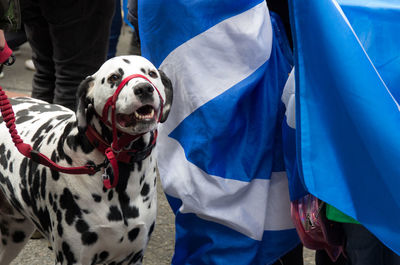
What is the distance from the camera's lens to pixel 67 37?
3.39 meters

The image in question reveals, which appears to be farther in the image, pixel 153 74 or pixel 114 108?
pixel 153 74

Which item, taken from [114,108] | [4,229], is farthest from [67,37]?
[114,108]

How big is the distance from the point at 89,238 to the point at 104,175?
245 mm

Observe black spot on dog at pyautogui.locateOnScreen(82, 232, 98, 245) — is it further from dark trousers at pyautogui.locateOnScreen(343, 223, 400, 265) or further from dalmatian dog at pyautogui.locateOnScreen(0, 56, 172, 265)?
dark trousers at pyautogui.locateOnScreen(343, 223, 400, 265)

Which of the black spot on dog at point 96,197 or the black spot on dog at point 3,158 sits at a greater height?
the black spot on dog at point 96,197

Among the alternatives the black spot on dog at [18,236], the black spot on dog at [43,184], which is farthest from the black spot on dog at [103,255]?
the black spot on dog at [18,236]

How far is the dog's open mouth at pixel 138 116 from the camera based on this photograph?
85.7 inches

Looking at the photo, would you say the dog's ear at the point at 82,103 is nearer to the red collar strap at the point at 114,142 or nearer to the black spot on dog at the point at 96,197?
the red collar strap at the point at 114,142

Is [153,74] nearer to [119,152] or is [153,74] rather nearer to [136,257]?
[119,152]

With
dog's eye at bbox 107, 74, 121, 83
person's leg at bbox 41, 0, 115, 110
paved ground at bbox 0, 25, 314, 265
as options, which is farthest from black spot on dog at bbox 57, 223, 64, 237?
person's leg at bbox 41, 0, 115, 110

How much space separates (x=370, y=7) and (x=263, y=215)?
976mm

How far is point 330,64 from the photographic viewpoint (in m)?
2.11

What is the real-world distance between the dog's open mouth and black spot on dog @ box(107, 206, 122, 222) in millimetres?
341

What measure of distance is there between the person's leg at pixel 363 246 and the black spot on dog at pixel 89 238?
0.96 m
